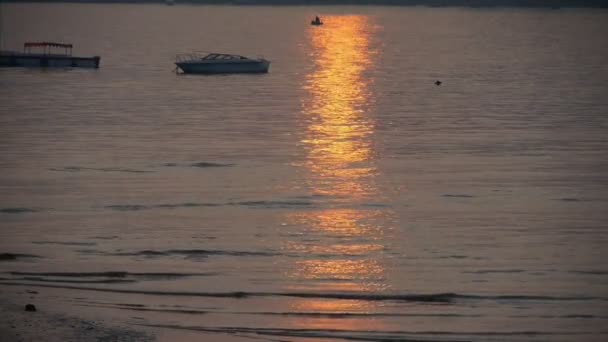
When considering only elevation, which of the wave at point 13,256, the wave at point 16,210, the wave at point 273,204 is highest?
the wave at point 13,256

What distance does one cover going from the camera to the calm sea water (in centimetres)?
2431

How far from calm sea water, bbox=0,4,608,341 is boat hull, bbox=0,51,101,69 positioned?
64.8ft

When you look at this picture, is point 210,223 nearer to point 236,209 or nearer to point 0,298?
point 236,209

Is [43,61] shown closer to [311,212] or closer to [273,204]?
[273,204]

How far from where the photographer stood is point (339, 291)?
25.6 meters

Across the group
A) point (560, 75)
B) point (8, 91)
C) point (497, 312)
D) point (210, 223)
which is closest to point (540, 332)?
point (497, 312)

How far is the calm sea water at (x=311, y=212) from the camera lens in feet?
79.8

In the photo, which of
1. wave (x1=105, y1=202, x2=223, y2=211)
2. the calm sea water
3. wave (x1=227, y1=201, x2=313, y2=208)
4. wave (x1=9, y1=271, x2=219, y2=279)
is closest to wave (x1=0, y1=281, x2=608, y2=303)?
the calm sea water

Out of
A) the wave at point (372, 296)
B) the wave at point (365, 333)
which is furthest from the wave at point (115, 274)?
the wave at point (365, 333)

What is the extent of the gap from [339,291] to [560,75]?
74453mm

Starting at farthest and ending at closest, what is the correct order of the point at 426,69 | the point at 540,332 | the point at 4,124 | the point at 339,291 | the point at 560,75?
the point at 426,69 < the point at 560,75 < the point at 4,124 < the point at 339,291 < the point at 540,332

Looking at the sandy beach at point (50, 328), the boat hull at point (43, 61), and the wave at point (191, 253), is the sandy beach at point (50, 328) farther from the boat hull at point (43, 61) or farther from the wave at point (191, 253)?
the boat hull at point (43, 61)

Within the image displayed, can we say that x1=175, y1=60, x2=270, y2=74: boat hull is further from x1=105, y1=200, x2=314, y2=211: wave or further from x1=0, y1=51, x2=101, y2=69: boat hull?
x1=105, y1=200, x2=314, y2=211: wave

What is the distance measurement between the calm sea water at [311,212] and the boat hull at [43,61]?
19.8m
